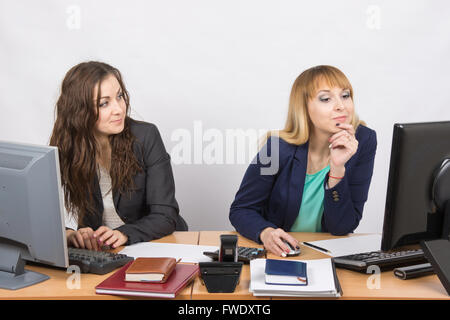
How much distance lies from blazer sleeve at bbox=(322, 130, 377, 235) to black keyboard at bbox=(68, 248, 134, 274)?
0.87 metres

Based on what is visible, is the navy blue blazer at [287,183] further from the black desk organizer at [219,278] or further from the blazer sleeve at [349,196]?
the black desk organizer at [219,278]

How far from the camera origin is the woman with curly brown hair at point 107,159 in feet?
7.35

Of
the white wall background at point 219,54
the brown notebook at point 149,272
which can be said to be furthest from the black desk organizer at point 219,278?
the white wall background at point 219,54

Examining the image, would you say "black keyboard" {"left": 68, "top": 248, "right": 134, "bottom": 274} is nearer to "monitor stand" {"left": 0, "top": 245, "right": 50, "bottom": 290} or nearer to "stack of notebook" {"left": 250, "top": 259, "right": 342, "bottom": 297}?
"monitor stand" {"left": 0, "top": 245, "right": 50, "bottom": 290}

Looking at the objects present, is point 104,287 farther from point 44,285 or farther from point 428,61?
point 428,61

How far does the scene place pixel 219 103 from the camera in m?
3.54

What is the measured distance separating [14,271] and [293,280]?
0.87 m

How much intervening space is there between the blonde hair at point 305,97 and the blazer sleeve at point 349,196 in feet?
0.49

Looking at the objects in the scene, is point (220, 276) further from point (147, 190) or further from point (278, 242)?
point (147, 190)

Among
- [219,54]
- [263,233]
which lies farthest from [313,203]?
[219,54]

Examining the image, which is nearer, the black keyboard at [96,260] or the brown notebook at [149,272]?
the brown notebook at [149,272]

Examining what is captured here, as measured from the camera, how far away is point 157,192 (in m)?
2.32

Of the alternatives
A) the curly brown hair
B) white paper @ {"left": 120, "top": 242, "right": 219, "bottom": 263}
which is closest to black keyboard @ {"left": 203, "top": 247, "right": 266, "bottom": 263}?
white paper @ {"left": 120, "top": 242, "right": 219, "bottom": 263}

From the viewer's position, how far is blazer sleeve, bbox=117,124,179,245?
2162 mm
